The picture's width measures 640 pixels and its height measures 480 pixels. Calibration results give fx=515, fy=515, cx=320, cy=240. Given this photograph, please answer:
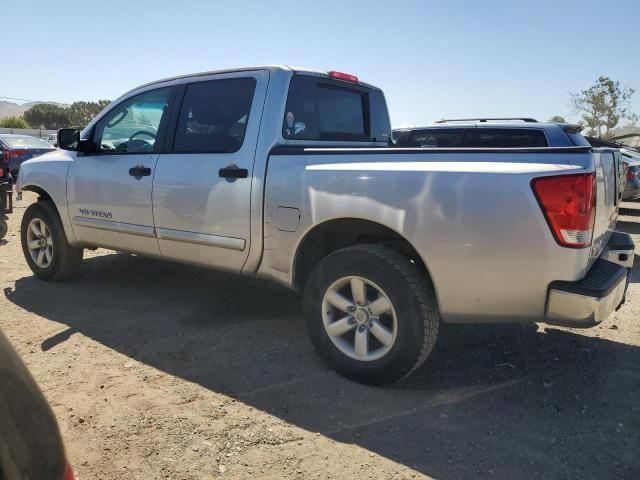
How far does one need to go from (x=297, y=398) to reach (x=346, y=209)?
44.6 inches

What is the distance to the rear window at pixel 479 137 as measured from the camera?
6.80 m

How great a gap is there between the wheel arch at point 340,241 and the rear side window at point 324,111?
0.78 metres

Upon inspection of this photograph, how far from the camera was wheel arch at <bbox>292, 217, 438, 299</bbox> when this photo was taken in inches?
119

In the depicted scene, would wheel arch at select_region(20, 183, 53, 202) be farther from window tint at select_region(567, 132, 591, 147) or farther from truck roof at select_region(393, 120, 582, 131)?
window tint at select_region(567, 132, 591, 147)

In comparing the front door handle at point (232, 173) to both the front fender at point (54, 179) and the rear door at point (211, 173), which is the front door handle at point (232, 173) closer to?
the rear door at point (211, 173)

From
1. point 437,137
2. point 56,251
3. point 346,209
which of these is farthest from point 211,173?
point 437,137

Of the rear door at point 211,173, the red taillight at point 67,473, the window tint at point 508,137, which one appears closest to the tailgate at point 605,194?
the rear door at point 211,173

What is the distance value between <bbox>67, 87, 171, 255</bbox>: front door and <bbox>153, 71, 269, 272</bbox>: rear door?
0.17m

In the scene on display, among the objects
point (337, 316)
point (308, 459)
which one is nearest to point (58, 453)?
point (308, 459)

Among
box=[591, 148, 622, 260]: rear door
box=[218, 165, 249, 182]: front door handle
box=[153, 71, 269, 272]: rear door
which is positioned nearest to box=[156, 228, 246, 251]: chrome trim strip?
box=[153, 71, 269, 272]: rear door

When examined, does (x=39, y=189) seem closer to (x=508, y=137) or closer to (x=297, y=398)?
(x=297, y=398)

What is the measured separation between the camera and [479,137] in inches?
287

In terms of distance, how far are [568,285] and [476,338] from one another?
56.8 inches

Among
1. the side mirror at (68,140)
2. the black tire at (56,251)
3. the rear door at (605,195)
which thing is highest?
the side mirror at (68,140)
